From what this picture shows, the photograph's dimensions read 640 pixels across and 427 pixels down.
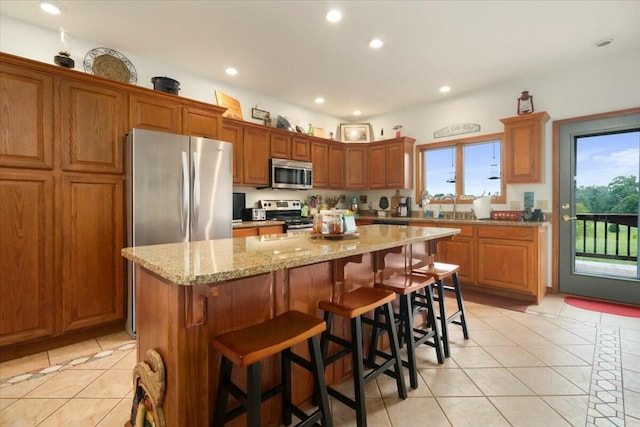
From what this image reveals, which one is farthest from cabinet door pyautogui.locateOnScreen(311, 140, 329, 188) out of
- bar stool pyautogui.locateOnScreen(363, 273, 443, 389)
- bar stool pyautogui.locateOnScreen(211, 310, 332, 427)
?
bar stool pyautogui.locateOnScreen(211, 310, 332, 427)

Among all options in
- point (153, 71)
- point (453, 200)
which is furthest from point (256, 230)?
point (453, 200)

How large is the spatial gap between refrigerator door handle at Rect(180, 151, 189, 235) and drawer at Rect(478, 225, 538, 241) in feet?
11.2

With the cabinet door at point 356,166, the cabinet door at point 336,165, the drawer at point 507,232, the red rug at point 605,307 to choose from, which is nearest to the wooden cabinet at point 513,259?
the drawer at point 507,232

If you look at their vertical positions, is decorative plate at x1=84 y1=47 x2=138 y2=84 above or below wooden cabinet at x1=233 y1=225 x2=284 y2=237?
above

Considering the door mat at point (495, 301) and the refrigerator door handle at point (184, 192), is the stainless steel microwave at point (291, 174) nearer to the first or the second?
the refrigerator door handle at point (184, 192)

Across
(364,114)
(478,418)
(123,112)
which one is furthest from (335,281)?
(364,114)

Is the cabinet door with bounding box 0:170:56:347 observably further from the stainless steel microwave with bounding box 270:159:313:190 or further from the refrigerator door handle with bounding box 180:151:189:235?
the stainless steel microwave with bounding box 270:159:313:190

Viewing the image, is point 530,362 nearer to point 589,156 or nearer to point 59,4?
point 589,156

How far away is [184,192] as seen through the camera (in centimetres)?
282

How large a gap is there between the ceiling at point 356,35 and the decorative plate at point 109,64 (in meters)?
0.08

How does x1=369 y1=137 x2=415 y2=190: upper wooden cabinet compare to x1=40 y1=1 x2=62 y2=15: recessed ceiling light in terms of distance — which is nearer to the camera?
x1=40 y1=1 x2=62 y2=15: recessed ceiling light

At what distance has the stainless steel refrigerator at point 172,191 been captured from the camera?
101 inches

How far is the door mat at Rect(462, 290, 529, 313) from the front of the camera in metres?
3.34

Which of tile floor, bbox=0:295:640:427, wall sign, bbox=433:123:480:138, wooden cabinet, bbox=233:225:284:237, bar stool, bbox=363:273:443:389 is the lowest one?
tile floor, bbox=0:295:640:427
